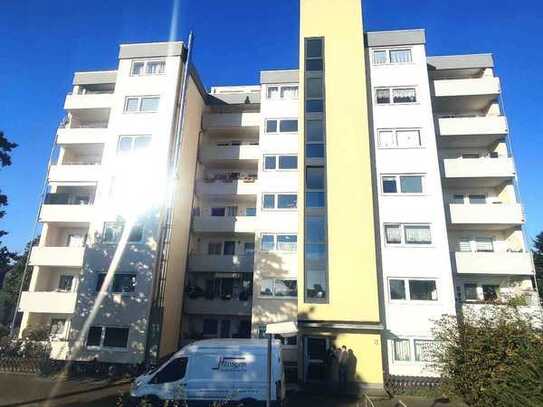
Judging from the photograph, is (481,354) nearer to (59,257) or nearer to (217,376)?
(217,376)

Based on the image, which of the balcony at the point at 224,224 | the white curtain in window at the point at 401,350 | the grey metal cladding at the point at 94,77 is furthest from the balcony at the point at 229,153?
the white curtain in window at the point at 401,350

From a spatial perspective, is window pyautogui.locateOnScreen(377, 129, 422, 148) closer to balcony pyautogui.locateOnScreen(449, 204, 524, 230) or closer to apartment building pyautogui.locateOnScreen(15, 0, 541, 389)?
apartment building pyautogui.locateOnScreen(15, 0, 541, 389)

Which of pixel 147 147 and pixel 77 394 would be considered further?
pixel 147 147

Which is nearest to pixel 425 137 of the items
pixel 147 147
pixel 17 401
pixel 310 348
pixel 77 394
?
pixel 310 348

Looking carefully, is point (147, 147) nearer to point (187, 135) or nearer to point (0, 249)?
point (187, 135)

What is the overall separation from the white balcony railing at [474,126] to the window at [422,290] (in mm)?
10757

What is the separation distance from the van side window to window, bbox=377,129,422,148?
59.8ft

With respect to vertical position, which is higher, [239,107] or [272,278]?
[239,107]

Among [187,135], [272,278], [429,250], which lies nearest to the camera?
[429,250]

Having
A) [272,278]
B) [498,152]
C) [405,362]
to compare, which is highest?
[498,152]

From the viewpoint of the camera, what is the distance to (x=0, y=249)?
20.5m

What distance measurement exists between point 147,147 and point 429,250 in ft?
64.6

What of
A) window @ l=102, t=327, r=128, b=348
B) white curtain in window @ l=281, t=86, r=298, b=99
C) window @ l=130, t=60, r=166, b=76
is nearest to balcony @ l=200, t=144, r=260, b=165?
white curtain in window @ l=281, t=86, r=298, b=99

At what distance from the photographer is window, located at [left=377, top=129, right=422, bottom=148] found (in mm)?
23844
